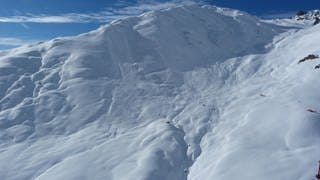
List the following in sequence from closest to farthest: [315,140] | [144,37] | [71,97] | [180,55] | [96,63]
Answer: [315,140]
[71,97]
[96,63]
[180,55]
[144,37]

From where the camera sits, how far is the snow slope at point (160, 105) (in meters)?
23.7

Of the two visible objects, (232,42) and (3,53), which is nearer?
(3,53)

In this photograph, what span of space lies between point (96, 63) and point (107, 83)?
4015 millimetres

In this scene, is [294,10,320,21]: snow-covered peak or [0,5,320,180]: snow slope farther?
[294,10,320,21]: snow-covered peak

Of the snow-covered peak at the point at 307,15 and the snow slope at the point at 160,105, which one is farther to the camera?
the snow-covered peak at the point at 307,15

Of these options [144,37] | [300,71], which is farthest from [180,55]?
[300,71]

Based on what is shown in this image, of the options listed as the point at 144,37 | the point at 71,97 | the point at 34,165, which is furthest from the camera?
the point at 144,37

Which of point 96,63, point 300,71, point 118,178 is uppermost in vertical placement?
point 96,63

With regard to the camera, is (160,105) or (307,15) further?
(307,15)

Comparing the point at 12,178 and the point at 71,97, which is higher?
the point at 71,97

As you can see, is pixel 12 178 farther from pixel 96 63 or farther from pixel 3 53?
pixel 3 53

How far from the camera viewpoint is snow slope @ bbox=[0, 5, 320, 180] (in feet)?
77.7

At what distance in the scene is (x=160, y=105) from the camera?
32.1m

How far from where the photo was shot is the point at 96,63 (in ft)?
129
